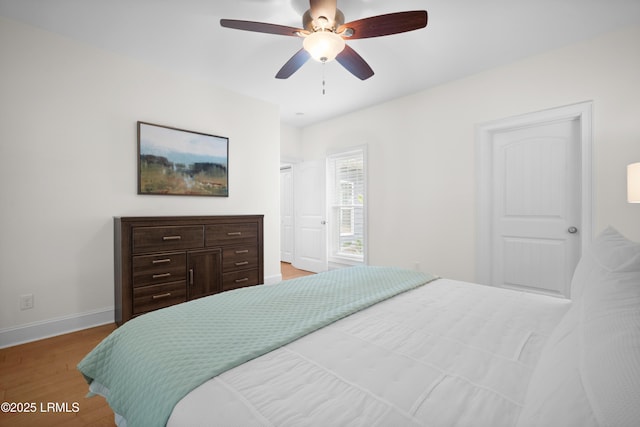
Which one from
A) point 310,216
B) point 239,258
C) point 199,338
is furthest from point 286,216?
point 199,338

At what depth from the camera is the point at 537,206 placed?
2986 millimetres

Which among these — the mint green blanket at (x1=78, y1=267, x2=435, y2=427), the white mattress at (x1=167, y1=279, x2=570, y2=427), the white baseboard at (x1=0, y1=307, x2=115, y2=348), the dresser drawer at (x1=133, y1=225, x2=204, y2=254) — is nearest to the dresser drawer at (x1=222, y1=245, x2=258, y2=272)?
the dresser drawer at (x1=133, y1=225, x2=204, y2=254)

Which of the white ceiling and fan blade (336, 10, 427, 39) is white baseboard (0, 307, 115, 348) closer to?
the white ceiling

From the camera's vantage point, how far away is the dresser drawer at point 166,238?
2.56 metres

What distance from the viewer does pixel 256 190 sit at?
3.98 meters

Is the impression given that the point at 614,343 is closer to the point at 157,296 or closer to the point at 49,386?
the point at 49,386

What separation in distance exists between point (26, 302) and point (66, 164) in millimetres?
1187

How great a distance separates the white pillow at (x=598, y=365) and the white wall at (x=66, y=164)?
10.8ft

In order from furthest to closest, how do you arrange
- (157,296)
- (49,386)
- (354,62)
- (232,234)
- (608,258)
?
(232,234)
(157,296)
(354,62)
(49,386)
(608,258)

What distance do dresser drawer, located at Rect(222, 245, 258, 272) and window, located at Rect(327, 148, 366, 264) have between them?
1.77 meters

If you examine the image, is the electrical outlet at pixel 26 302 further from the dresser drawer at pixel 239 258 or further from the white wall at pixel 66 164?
the dresser drawer at pixel 239 258

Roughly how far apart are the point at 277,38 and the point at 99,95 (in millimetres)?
1768

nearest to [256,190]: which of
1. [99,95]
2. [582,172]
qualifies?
[99,95]

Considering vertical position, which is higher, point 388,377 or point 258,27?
point 258,27
